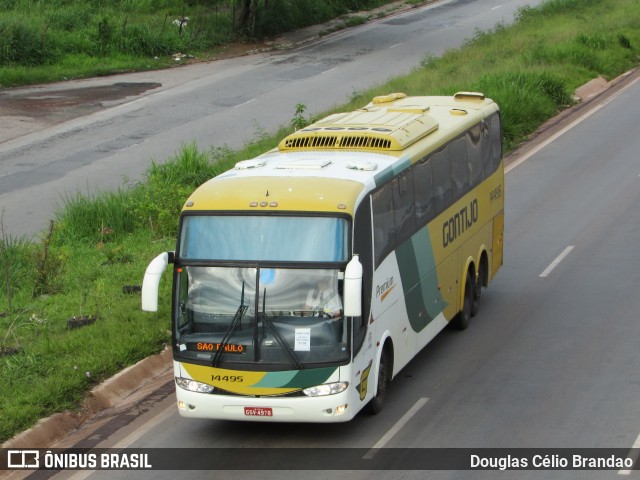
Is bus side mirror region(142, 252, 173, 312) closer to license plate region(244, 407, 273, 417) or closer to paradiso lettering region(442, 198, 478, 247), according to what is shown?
license plate region(244, 407, 273, 417)

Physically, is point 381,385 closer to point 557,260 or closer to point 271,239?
point 271,239

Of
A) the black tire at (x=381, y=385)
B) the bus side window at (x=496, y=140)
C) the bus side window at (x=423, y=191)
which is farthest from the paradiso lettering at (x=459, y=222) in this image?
the black tire at (x=381, y=385)

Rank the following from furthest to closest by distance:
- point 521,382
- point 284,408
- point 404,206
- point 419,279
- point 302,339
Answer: point 419,279, point 521,382, point 404,206, point 284,408, point 302,339

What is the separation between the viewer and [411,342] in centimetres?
1495

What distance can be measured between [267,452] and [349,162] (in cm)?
368

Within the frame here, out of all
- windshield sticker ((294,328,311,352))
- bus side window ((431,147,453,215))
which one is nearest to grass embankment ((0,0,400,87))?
bus side window ((431,147,453,215))

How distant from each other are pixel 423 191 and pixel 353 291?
12.4ft

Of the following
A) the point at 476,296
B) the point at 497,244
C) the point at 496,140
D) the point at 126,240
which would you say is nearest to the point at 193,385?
the point at 476,296

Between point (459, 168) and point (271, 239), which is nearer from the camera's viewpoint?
point (271, 239)

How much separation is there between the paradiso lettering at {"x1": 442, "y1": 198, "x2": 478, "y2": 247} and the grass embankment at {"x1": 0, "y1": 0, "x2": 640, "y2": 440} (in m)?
4.12

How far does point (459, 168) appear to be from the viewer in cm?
1703

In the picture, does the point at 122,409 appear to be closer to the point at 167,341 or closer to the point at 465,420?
the point at 167,341

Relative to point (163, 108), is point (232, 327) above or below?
above

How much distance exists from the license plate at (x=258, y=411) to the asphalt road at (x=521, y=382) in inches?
19.9
